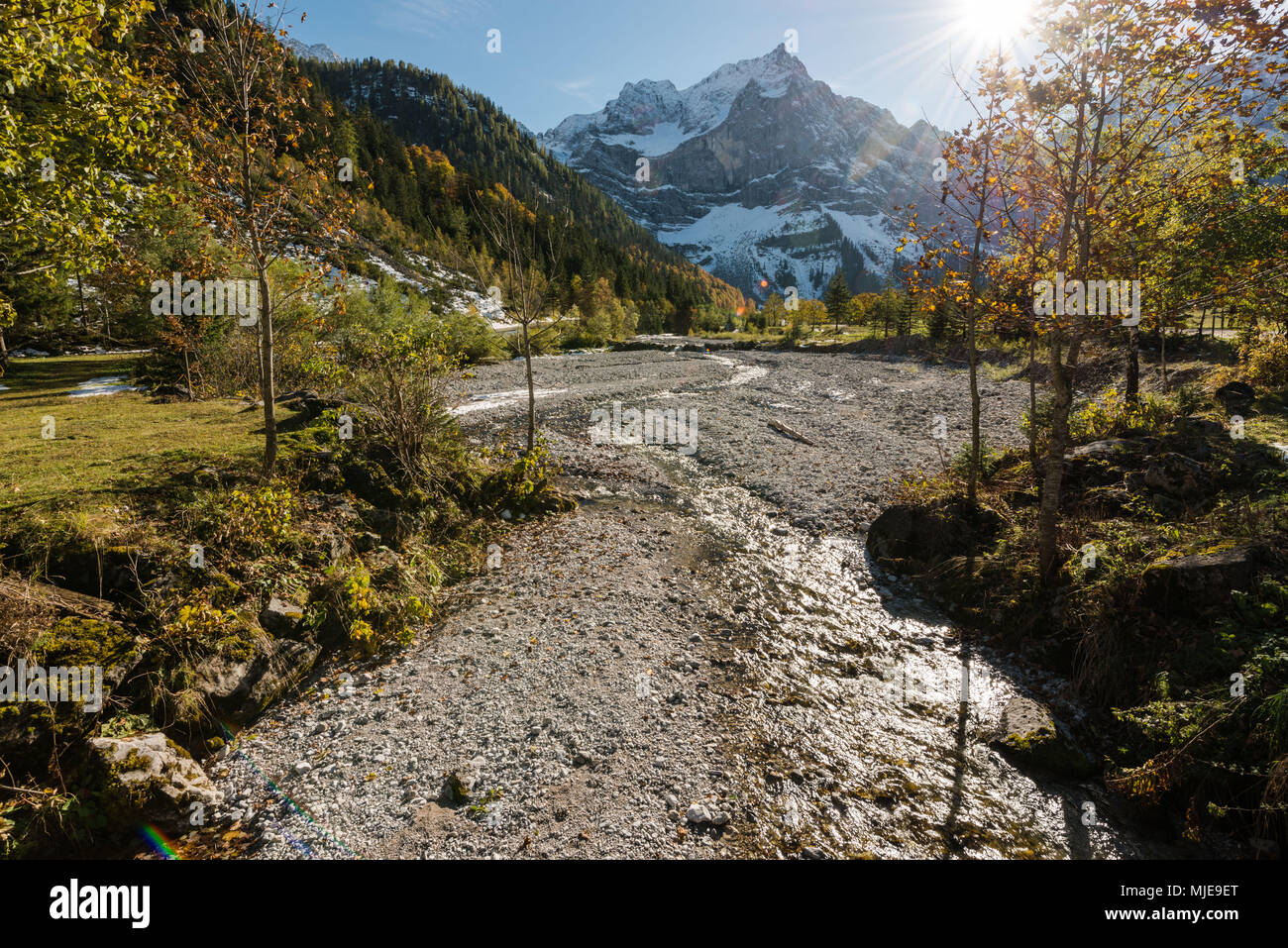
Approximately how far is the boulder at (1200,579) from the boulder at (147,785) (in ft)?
37.0

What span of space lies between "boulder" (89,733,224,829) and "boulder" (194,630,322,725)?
0.77m

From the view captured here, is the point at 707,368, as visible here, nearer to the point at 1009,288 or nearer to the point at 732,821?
the point at 1009,288

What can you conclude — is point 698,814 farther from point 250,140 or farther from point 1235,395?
point 1235,395

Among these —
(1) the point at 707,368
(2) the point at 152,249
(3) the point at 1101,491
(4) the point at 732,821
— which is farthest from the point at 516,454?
(1) the point at 707,368

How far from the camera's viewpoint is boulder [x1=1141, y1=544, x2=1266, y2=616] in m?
6.03

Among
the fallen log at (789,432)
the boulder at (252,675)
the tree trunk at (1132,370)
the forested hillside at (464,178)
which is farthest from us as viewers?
the forested hillside at (464,178)

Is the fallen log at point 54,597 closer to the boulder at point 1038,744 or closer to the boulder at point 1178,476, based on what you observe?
the boulder at point 1038,744

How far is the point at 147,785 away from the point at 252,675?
1.63m

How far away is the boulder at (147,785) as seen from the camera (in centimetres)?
441

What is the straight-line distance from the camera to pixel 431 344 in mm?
11547

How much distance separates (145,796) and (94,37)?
423 inches

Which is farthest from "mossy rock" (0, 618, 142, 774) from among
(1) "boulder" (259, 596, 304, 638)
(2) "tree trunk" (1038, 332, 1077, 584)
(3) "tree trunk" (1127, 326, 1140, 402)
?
(3) "tree trunk" (1127, 326, 1140, 402)

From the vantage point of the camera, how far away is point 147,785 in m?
4.52

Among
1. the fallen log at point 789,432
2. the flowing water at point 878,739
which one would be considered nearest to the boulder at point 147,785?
the flowing water at point 878,739
